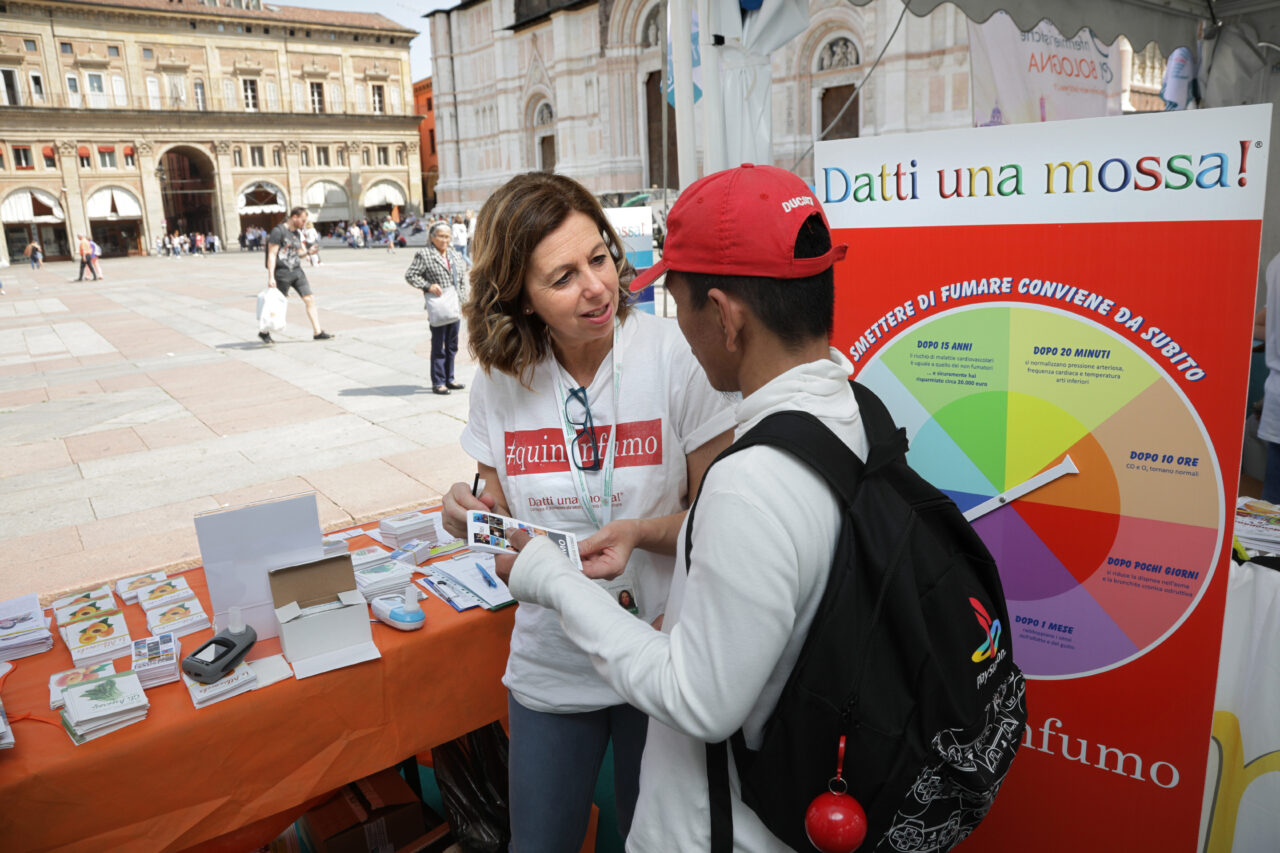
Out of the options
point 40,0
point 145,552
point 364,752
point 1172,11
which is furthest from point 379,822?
point 40,0

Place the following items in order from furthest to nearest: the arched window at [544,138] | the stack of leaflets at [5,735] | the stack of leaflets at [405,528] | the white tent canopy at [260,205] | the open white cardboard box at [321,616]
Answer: the white tent canopy at [260,205], the arched window at [544,138], the stack of leaflets at [405,528], the open white cardboard box at [321,616], the stack of leaflets at [5,735]

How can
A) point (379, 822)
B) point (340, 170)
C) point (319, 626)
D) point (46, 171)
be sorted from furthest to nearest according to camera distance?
point (340, 170), point (46, 171), point (379, 822), point (319, 626)

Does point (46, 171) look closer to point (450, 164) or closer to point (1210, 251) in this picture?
point (450, 164)

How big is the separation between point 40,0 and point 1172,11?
6139cm

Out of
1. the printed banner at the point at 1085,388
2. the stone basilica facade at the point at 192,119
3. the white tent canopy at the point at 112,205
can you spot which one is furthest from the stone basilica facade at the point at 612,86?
the white tent canopy at the point at 112,205

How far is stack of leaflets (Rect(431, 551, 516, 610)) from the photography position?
7.39ft

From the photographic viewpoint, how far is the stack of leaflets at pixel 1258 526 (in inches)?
90.5

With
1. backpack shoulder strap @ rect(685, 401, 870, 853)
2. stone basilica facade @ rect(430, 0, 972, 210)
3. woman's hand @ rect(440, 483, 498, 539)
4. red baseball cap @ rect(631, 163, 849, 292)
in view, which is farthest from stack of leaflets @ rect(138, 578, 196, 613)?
stone basilica facade @ rect(430, 0, 972, 210)

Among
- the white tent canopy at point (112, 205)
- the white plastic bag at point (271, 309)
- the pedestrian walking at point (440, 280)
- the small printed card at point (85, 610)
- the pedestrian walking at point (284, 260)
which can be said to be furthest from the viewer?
the white tent canopy at point (112, 205)

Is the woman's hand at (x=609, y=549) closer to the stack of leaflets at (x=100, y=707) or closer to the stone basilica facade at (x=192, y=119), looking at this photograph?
the stack of leaflets at (x=100, y=707)

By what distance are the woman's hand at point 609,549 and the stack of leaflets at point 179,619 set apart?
120 centimetres

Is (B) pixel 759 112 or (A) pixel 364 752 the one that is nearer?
(A) pixel 364 752

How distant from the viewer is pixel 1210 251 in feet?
5.35

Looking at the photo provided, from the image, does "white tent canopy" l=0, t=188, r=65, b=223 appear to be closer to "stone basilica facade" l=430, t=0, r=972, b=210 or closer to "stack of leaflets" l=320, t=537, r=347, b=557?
"stone basilica facade" l=430, t=0, r=972, b=210
